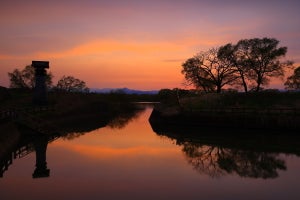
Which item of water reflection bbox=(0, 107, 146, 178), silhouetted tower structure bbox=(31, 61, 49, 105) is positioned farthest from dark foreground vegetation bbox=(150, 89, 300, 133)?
silhouetted tower structure bbox=(31, 61, 49, 105)

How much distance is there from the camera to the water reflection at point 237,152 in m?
19.2

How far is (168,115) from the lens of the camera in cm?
4684

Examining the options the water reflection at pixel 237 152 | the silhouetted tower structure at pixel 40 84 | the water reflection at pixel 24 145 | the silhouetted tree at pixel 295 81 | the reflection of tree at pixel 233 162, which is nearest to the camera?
the reflection of tree at pixel 233 162

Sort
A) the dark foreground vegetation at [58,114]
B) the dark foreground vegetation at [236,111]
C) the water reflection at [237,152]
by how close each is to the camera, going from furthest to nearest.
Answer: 1. the dark foreground vegetation at [236,111]
2. the dark foreground vegetation at [58,114]
3. the water reflection at [237,152]

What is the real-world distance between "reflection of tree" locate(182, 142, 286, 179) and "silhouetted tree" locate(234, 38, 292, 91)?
31.9 metres

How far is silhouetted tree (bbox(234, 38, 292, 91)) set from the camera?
53531 millimetres

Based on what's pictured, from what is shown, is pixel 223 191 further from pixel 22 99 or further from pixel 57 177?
pixel 22 99

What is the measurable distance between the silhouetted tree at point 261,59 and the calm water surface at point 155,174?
31572mm

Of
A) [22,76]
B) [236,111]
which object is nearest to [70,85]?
[22,76]

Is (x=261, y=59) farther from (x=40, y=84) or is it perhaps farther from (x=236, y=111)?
(x=40, y=84)

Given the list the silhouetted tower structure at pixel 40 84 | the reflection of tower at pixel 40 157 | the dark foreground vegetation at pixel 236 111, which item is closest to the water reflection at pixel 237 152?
the dark foreground vegetation at pixel 236 111

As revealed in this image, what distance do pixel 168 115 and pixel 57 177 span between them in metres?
30.6

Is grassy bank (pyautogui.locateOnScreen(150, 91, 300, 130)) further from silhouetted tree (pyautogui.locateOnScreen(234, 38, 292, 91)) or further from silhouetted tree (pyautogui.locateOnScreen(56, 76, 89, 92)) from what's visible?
silhouetted tree (pyautogui.locateOnScreen(56, 76, 89, 92))

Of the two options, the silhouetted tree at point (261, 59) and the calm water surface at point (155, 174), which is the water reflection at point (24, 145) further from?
the silhouetted tree at point (261, 59)
